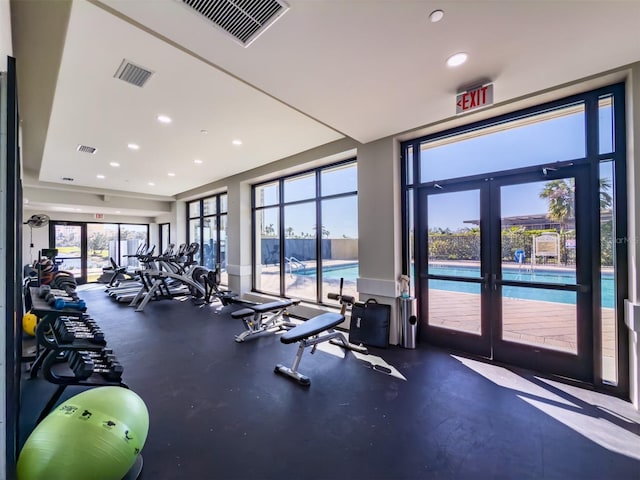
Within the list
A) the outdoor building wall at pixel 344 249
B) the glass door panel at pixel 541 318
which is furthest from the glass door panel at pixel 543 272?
the outdoor building wall at pixel 344 249

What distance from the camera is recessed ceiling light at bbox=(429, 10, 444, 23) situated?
1.77 m

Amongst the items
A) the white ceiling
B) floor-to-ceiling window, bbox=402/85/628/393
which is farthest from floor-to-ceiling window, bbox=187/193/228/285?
floor-to-ceiling window, bbox=402/85/628/393

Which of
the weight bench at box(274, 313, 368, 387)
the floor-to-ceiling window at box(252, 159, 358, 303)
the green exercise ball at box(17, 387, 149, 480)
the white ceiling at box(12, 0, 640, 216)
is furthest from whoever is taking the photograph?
the floor-to-ceiling window at box(252, 159, 358, 303)

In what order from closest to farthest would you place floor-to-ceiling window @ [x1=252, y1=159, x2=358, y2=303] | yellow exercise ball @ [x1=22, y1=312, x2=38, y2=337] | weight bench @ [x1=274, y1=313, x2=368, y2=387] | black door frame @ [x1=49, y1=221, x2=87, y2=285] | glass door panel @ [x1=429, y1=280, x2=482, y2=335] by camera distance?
weight bench @ [x1=274, y1=313, x2=368, y2=387], glass door panel @ [x1=429, y1=280, x2=482, y2=335], yellow exercise ball @ [x1=22, y1=312, x2=38, y2=337], floor-to-ceiling window @ [x1=252, y1=159, x2=358, y2=303], black door frame @ [x1=49, y1=221, x2=87, y2=285]

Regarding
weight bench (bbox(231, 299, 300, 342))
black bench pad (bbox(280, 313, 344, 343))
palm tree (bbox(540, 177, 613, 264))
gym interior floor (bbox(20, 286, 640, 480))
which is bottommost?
gym interior floor (bbox(20, 286, 640, 480))

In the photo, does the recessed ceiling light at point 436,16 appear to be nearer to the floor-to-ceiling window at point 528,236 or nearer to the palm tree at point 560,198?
the floor-to-ceiling window at point 528,236

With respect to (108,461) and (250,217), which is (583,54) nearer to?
(108,461)

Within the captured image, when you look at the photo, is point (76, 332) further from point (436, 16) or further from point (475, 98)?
point (475, 98)

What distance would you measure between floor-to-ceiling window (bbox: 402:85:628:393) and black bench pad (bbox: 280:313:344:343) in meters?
1.35

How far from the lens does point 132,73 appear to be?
2697 millimetres

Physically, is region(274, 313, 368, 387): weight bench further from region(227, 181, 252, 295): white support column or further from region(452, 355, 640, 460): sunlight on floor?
region(227, 181, 252, 295): white support column

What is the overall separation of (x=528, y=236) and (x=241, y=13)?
3.49 meters

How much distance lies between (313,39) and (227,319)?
4.77 m

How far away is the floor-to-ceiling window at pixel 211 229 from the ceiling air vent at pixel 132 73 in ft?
17.5
